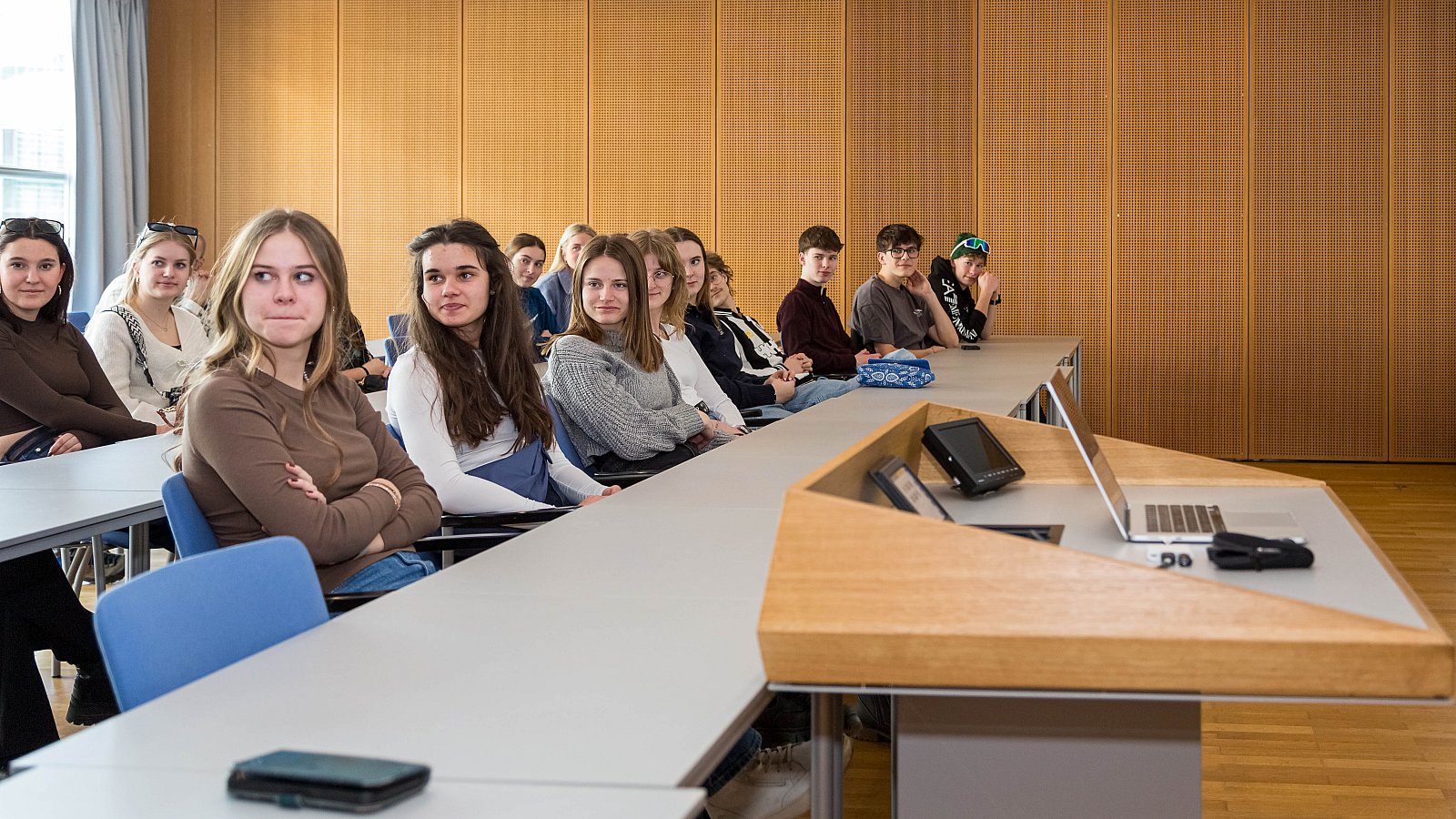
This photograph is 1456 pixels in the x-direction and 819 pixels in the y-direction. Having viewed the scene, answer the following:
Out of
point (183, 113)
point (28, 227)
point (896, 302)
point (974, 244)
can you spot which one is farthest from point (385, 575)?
point (183, 113)

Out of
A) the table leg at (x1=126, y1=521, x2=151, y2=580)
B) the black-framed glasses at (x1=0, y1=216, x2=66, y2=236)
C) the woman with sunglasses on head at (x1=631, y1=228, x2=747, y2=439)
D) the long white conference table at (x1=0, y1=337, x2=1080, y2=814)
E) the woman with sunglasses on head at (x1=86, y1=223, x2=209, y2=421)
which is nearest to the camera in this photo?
the long white conference table at (x1=0, y1=337, x2=1080, y2=814)

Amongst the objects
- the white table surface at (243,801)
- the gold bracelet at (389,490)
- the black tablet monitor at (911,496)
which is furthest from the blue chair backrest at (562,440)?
the white table surface at (243,801)

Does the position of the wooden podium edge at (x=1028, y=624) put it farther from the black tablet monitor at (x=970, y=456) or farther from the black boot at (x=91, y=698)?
the black boot at (x=91, y=698)

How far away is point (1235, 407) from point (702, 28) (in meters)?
4.24

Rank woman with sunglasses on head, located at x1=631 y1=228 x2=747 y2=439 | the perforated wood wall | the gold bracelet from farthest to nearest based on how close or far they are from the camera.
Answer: the perforated wood wall, woman with sunglasses on head, located at x1=631 y1=228 x2=747 y2=439, the gold bracelet

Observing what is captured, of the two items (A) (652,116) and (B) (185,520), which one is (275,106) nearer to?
(A) (652,116)

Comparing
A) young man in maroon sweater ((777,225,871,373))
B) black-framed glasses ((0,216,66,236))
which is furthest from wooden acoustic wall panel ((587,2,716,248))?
black-framed glasses ((0,216,66,236))

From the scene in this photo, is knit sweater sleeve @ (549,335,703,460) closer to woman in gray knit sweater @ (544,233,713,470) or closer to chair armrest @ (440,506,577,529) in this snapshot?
woman in gray knit sweater @ (544,233,713,470)

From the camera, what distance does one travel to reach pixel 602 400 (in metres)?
3.71

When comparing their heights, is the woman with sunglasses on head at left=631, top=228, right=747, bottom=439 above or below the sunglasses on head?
below

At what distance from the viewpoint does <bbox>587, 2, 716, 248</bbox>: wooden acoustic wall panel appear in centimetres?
884

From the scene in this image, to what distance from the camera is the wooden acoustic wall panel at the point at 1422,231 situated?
26.6 feet

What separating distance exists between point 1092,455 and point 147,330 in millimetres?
3784

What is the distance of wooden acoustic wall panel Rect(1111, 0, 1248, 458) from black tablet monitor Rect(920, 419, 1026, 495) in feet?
20.7
